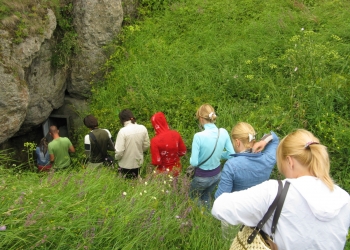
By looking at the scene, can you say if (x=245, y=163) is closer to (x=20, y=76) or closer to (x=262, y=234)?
(x=262, y=234)

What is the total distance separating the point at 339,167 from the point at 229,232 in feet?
9.40

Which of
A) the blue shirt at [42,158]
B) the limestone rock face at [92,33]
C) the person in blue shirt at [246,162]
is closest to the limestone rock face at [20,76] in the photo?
the limestone rock face at [92,33]

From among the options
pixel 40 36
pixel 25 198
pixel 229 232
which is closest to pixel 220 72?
pixel 40 36

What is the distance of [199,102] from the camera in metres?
7.14

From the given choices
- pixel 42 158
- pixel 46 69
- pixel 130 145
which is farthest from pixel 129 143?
pixel 46 69

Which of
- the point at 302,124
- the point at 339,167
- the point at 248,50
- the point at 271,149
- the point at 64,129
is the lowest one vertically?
the point at 64,129

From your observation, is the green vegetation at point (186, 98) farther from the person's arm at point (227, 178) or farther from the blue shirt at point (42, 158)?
the blue shirt at point (42, 158)

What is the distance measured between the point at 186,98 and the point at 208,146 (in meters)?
3.25

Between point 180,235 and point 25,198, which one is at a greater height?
point 25,198

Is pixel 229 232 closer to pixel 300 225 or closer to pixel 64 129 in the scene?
pixel 300 225

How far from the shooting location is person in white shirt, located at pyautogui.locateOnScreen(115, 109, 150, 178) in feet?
17.0

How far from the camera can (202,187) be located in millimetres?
4512

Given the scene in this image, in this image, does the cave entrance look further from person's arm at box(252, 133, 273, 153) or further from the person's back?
person's arm at box(252, 133, 273, 153)

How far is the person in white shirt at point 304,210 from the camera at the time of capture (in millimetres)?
1962
